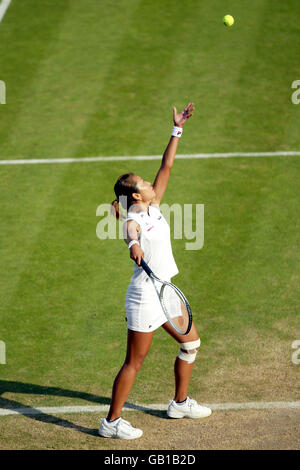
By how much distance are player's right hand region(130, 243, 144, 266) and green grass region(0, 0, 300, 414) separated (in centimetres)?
197

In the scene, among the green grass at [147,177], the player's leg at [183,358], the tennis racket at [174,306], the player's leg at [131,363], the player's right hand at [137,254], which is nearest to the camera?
the player's right hand at [137,254]

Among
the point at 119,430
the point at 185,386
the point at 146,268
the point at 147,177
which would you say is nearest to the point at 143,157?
the point at 147,177

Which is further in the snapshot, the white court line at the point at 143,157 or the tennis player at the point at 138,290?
the white court line at the point at 143,157

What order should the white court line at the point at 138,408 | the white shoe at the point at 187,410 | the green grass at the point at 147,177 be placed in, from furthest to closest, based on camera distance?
the green grass at the point at 147,177 → the white court line at the point at 138,408 → the white shoe at the point at 187,410

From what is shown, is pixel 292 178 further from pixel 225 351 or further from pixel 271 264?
pixel 225 351

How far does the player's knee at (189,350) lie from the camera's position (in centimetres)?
740

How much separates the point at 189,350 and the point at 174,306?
0.53 m

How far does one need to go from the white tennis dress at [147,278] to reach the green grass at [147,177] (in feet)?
4.14

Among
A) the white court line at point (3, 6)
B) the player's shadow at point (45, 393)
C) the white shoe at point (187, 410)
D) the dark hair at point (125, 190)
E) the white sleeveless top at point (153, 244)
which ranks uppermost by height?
the dark hair at point (125, 190)

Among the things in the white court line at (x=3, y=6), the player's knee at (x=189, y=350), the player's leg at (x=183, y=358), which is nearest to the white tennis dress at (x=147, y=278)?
the player's leg at (x=183, y=358)

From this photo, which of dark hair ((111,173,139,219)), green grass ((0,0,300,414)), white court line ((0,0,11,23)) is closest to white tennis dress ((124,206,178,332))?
dark hair ((111,173,139,219))

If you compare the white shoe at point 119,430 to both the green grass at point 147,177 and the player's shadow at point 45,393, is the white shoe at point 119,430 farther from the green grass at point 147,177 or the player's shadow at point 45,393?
the green grass at point 147,177

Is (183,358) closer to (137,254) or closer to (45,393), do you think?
(137,254)

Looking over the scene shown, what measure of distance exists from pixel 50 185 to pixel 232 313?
4409 millimetres
